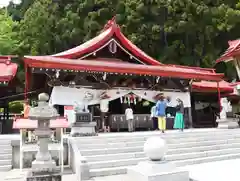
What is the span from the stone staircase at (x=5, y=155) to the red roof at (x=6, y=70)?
511 centimetres

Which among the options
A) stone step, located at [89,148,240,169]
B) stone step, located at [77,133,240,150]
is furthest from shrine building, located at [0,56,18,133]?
stone step, located at [89,148,240,169]

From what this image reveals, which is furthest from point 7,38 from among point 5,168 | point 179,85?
point 5,168

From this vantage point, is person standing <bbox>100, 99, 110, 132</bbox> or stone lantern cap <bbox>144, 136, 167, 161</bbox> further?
person standing <bbox>100, 99, 110, 132</bbox>

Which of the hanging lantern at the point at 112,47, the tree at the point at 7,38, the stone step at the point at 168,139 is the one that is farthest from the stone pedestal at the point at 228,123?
the tree at the point at 7,38

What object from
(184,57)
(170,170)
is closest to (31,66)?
(170,170)

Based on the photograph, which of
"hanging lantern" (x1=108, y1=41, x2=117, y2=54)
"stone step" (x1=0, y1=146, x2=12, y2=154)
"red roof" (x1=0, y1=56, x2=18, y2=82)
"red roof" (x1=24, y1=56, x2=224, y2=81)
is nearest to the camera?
"stone step" (x1=0, y1=146, x2=12, y2=154)

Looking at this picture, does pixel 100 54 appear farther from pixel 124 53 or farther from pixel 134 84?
pixel 134 84

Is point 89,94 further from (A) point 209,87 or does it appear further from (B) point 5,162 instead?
(A) point 209,87

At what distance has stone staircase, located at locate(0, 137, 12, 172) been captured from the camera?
8.52m

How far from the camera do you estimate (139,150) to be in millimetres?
9555

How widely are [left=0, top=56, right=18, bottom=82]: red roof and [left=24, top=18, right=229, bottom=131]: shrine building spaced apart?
100 cm

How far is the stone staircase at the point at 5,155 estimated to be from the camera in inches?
336

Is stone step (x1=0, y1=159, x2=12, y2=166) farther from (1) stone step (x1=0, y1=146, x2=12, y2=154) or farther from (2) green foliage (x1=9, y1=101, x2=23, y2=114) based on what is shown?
(2) green foliage (x1=9, y1=101, x2=23, y2=114)

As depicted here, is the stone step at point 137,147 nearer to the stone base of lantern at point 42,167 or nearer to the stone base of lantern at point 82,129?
the stone base of lantern at point 82,129
